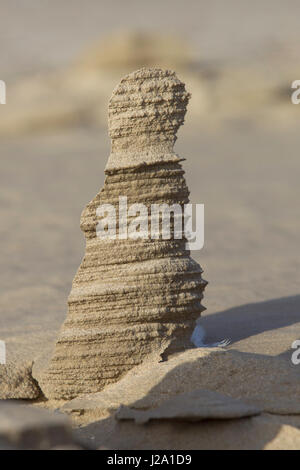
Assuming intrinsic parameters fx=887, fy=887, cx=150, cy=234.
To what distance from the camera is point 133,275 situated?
32.8ft

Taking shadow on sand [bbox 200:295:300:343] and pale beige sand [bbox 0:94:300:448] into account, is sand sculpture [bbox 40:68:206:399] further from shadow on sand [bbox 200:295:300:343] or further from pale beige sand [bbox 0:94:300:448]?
shadow on sand [bbox 200:295:300:343]

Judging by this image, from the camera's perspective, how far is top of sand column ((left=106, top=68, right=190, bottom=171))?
33.4 ft

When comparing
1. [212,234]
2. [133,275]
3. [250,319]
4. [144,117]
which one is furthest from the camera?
[212,234]

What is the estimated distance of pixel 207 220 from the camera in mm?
36062

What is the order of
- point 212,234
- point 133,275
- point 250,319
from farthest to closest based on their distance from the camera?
point 212,234 < point 250,319 < point 133,275

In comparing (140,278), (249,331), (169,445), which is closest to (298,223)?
(249,331)

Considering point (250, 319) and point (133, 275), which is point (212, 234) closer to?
point (250, 319)

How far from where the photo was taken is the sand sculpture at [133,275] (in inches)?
391

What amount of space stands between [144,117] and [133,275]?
1817 mm

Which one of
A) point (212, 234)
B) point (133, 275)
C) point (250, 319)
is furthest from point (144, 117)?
point (212, 234)

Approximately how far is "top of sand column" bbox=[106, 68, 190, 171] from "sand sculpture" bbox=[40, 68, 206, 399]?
11 mm

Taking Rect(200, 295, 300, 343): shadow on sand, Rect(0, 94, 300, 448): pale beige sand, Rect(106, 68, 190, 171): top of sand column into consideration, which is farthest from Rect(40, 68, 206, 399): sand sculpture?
Rect(200, 295, 300, 343): shadow on sand

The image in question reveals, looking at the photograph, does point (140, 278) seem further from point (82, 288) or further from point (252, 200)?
point (252, 200)

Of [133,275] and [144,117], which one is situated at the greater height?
[144,117]
